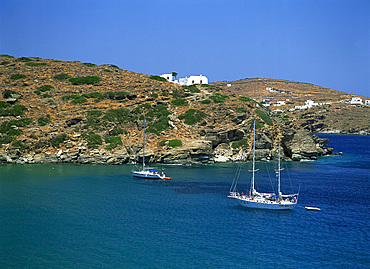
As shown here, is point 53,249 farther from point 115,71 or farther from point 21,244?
point 115,71

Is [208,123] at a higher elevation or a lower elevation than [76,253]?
higher

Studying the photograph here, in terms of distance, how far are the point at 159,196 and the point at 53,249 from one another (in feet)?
76.5

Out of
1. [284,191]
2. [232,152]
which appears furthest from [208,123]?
[284,191]

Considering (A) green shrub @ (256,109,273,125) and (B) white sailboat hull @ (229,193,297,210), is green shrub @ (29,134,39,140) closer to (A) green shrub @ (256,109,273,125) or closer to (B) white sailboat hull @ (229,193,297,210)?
(B) white sailboat hull @ (229,193,297,210)

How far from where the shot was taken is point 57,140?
91.6 m

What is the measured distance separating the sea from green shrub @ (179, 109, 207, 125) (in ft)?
114

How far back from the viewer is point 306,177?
75.8m

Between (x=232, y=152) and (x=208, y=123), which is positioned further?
(x=208, y=123)

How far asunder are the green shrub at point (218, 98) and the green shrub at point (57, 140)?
4657 centimetres

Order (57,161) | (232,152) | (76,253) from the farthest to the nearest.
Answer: (232,152)
(57,161)
(76,253)

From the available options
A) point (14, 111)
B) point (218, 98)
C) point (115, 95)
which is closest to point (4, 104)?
point (14, 111)

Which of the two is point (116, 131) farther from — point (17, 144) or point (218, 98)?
point (218, 98)

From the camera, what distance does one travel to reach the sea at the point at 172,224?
34.4 metres

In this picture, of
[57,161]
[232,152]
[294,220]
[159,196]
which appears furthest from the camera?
[232,152]
